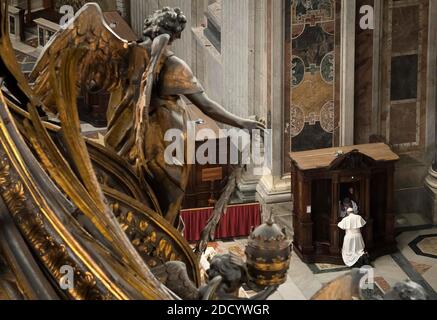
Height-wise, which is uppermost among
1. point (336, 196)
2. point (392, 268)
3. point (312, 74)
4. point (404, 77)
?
point (312, 74)

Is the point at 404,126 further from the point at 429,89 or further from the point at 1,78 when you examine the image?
the point at 1,78

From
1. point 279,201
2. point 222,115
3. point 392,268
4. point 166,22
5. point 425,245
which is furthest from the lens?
point 279,201

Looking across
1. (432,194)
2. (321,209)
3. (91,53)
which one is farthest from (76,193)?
(432,194)

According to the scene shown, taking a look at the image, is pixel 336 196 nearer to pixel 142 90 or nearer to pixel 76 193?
pixel 142 90

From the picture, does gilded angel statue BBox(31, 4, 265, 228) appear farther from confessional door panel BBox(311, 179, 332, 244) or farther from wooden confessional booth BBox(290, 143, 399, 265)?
confessional door panel BBox(311, 179, 332, 244)

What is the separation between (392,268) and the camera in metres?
16.8

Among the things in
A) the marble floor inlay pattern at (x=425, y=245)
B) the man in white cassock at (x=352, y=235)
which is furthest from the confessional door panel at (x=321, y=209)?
the marble floor inlay pattern at (x=425, y=245)

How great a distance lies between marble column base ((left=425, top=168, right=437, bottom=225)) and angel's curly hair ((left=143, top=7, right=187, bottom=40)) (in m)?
14.2

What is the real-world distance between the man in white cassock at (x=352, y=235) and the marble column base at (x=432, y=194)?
6.68 ft

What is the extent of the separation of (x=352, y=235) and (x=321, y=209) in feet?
2.46

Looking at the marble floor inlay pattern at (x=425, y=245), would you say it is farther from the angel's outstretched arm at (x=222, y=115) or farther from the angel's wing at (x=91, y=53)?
the angel's wing at (x=91, y=53)

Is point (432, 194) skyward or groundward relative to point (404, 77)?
groundward

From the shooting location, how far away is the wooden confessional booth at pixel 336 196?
54.7 feet

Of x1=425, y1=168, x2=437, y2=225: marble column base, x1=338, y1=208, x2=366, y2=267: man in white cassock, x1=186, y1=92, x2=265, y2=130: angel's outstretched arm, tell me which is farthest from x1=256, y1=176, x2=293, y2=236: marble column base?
x1=186, y1=92, x2=265, y2=130: angel's outstretched arm
